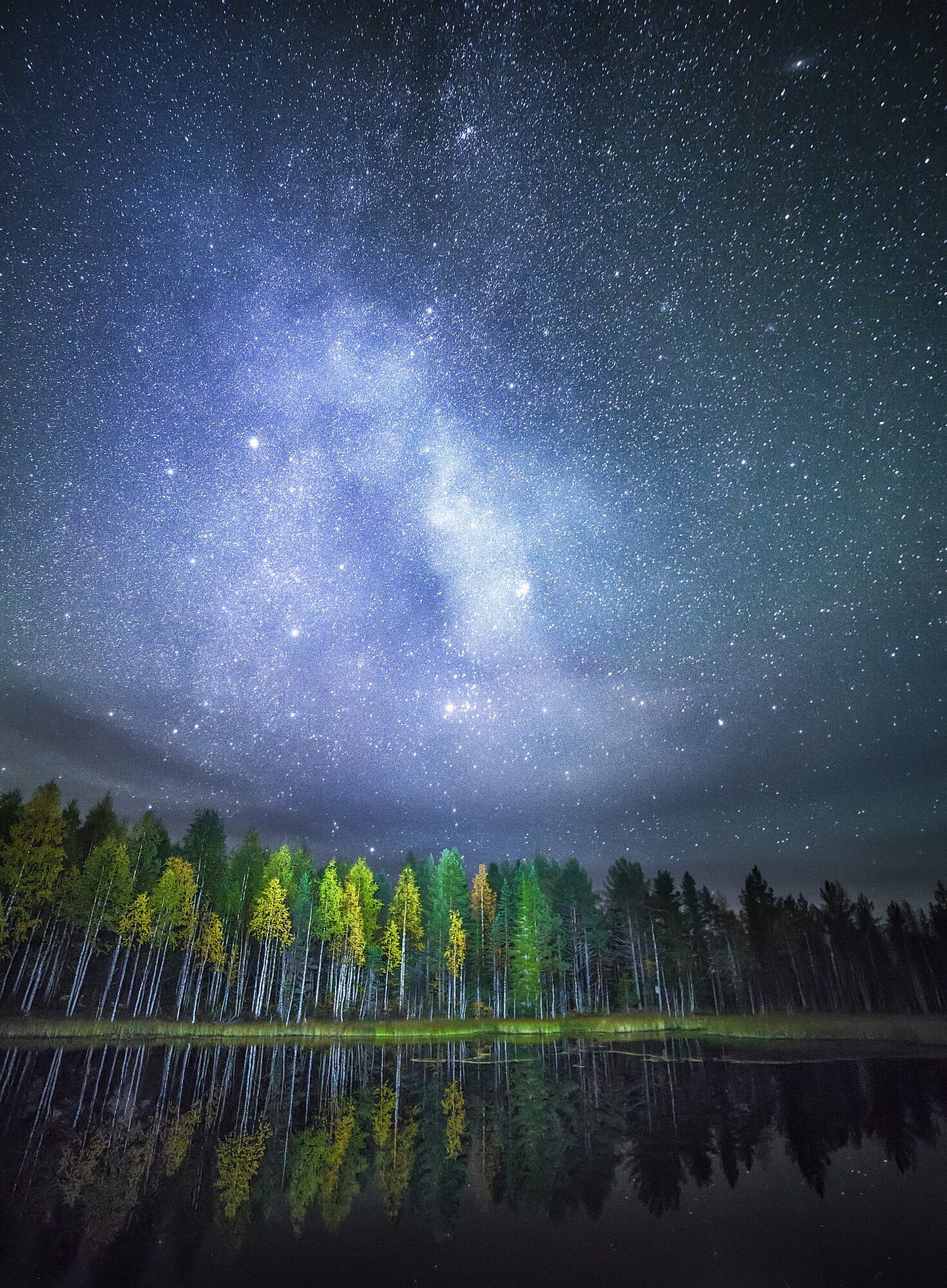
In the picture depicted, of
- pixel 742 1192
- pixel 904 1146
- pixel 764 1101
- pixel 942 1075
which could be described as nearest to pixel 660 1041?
pixel 942 1075

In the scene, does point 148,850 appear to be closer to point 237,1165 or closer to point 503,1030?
point 503,1030

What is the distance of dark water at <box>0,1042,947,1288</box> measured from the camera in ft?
27.2

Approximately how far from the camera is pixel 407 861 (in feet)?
222

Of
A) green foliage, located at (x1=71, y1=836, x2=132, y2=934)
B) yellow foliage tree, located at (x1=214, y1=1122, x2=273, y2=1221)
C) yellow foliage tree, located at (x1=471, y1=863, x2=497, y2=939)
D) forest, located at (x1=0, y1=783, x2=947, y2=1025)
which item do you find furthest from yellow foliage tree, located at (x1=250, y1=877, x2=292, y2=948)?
yellow foliage tree, located at (x1=214, y1=1122, x2=273, y2=1221)

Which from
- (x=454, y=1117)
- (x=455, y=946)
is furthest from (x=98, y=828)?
(x=454, y=1117)

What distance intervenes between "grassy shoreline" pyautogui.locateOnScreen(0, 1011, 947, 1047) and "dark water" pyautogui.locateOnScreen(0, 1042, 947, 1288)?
18894 mm

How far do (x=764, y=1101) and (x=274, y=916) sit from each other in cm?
4005

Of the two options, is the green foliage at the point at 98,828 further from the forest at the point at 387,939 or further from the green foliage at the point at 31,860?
the green foliage at the point at 31,860

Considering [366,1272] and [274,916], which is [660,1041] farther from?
[366,1272]

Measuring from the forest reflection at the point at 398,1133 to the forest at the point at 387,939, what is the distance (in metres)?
17.5

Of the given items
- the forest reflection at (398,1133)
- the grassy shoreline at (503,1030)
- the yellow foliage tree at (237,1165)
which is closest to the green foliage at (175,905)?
the grassy shoreline at (503,1030)

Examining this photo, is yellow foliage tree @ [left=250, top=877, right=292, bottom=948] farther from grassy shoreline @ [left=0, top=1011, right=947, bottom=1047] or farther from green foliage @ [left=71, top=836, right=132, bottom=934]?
green foliage @ [left=71, top=836, right=132, bottom=934]

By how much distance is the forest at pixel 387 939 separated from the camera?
43438 mm

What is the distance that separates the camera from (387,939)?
5362 centimetres
